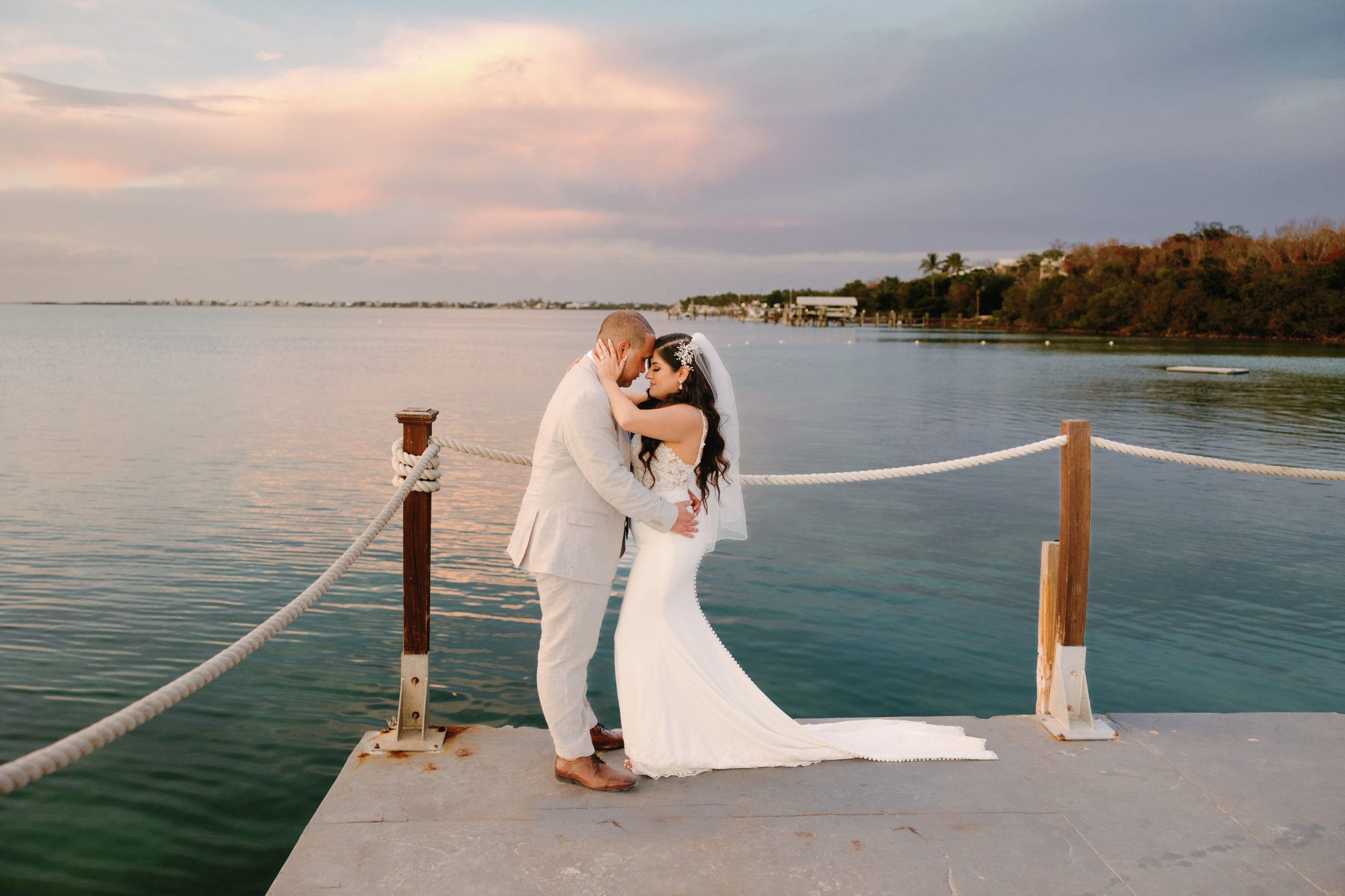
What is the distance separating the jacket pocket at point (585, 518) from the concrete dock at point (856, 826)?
1023mm

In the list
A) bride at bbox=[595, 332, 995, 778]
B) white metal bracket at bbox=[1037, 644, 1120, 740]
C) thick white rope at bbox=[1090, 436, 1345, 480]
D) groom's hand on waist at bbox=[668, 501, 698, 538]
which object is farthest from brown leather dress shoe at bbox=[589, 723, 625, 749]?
thick white rope at bbox=[1090, 436, 1345, 480]

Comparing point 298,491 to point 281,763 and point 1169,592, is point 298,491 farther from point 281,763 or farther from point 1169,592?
point 1169,592

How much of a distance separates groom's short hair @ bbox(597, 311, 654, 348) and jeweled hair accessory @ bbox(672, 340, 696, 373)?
0.45 ft

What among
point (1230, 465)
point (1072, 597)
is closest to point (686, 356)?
point (1072, 597)

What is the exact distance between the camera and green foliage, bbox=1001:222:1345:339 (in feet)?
274

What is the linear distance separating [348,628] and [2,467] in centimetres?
1212

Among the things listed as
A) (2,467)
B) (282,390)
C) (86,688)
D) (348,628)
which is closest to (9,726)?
(86,688)

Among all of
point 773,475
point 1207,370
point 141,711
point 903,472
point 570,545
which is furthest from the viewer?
point 1207,370

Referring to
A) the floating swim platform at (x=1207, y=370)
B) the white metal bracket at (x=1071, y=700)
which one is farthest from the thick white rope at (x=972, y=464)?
the floating swim platform at (x=1207, y=370)

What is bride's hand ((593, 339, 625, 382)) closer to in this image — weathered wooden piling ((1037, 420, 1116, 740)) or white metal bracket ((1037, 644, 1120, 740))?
weathered wooden piling ((1037, 420, 1116, 740))

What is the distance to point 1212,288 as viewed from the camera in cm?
9344

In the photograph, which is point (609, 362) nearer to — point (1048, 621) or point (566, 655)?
point (566, 655)

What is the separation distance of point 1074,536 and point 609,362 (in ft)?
7.68

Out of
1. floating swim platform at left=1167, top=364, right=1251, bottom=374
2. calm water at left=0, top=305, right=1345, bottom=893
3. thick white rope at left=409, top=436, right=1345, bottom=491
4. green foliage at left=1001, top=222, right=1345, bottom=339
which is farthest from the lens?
green foliage at left=1001, top=222, right=1345, bottom=339
